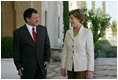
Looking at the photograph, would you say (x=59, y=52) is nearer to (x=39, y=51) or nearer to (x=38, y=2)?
(x=38, y=2)

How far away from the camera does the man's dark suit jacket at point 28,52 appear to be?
2.82m

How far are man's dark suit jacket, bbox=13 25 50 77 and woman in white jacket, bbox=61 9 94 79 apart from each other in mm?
331

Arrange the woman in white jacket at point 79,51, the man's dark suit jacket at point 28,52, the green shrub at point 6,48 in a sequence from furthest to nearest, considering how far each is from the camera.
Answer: the green shrub at point 6,48, the man's dark suit jacket at point 28,52, the woman in white jacket at point 79,51

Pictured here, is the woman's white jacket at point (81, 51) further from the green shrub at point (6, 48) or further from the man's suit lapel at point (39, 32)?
the green shrub at point (6, 48)

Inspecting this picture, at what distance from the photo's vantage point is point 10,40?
5820mm

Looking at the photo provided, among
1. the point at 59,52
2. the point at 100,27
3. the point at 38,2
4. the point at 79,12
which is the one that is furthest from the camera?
the point at 100,27

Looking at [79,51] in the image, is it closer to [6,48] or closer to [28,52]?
[28,52]

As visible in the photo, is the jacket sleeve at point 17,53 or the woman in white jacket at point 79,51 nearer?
the woman in white jacket at point 79,51

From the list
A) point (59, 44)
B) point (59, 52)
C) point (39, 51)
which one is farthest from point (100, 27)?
point (39, 51)

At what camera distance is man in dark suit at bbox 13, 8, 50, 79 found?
9.27 ft

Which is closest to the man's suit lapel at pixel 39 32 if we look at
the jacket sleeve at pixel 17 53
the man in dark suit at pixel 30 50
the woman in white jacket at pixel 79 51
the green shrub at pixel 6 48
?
the man in dark suit at pixel 30 50

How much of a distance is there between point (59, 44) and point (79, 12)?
10694mm

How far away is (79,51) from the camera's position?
263 centimetres

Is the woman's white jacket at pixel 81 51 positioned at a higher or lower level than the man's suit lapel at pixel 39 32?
lower
